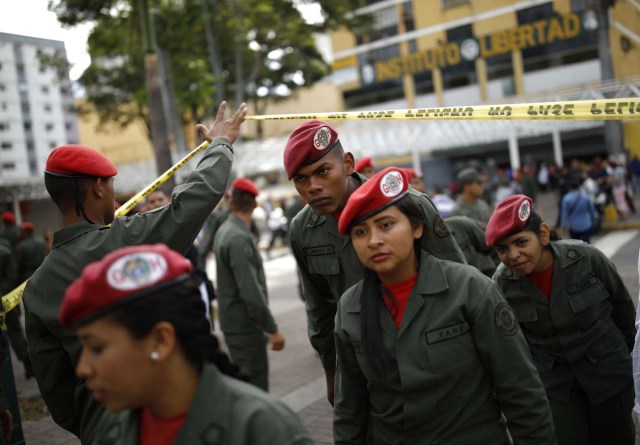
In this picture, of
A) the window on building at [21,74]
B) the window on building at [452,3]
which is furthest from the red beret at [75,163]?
the window on building at [452,3]

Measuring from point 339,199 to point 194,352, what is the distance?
5.42 ft

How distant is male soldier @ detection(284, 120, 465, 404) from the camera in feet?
10.1

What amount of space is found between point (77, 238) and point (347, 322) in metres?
1.31

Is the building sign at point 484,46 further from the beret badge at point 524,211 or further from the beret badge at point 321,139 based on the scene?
the beret badge at point 321,139

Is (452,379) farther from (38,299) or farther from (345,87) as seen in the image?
(345,87)

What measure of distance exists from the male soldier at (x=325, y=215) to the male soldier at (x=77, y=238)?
0.45 meters

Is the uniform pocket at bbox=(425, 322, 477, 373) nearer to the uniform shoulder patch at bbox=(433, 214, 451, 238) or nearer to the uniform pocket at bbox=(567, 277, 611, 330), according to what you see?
the uniform shoulder patch at bbox=(433, 214, 451, 238)

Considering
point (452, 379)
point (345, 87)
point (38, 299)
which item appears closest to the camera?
point (452, 379)

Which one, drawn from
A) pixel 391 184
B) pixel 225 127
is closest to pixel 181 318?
pixel 391 184

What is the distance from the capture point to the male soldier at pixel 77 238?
113 inches

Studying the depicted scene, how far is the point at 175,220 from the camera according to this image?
300cm

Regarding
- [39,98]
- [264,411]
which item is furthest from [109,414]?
[39,98]

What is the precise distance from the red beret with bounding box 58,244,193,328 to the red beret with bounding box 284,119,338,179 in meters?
1.62

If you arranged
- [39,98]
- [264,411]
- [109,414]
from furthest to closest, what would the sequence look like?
[39,98] → [109,414] → [264,411]
